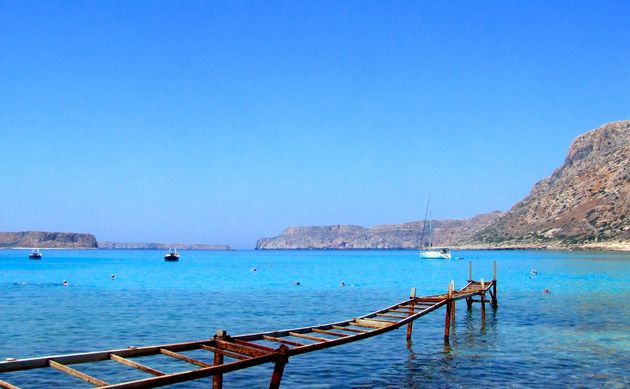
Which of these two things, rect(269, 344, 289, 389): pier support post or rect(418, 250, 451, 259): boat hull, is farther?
rect(418, 250, 451, 259): boat hull

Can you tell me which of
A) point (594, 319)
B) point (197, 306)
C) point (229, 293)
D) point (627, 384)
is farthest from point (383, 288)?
point (627, 384)

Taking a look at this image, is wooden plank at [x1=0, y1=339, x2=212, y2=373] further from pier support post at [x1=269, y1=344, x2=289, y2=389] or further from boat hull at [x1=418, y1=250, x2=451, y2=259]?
boat hull at [x1=418, y1=250, x2=451, y2=259]

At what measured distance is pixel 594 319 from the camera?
4062 centimetres

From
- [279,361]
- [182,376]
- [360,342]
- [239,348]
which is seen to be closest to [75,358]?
[182,376]

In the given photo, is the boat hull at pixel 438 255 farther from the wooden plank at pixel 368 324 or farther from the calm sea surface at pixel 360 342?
the wooden plank at pixel 368 324

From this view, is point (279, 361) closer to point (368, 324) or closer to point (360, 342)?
point (368, 324)

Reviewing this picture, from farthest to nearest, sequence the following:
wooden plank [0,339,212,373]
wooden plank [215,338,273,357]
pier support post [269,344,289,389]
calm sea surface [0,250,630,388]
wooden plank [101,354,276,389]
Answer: calm sea surface [0,250,630,388], wooden plank [215,338,273,357], pier support post [269,344,289,389], wooden plank [0,339,212,373], wooden plank [101,354,276,389]

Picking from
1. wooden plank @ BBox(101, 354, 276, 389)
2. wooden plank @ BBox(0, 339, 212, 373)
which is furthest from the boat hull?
wooden plank @ BBox(101, 354, 276, 389)

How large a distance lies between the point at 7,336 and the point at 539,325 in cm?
3129

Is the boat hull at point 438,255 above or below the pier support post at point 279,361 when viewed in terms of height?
above

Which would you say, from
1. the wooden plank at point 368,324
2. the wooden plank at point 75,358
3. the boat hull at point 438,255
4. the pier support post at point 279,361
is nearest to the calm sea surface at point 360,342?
the wooden plank at point 368,324

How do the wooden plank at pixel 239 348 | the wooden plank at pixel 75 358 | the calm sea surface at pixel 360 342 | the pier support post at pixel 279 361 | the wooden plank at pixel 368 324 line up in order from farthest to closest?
the wooden plank at pixel 368 324 → the calm sea surface at pixel 360 342 → the wooden plank at pixel 239 348 → the pier support post at pixel 279 361 → the wooden plank at pixel 75 358

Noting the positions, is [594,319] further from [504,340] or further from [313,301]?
[313,301]

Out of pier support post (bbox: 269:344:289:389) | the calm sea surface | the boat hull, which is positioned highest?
the boat hull
